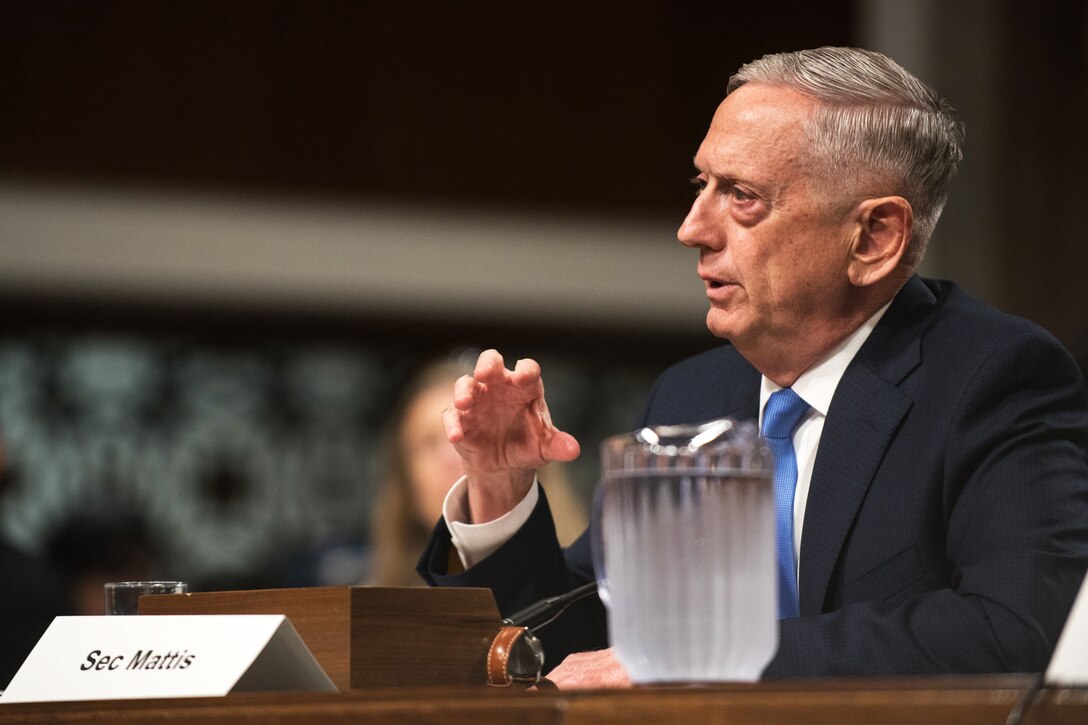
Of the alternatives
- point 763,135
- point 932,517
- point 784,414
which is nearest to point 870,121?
point 763,135

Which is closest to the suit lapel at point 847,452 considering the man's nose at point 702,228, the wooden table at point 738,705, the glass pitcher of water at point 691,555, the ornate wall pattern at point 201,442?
the man's nose at point 702,228

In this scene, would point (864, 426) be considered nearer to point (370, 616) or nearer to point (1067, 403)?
point (1067, 403)

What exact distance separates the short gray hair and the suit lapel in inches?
7.8

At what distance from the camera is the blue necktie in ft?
5.53

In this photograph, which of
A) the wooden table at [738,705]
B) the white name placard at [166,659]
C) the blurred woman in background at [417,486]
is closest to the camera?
the wooden table at [738,705]

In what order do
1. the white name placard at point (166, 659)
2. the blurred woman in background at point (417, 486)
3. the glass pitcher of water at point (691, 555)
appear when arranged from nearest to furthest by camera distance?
the glass pitcher of water at point (691, 555)
the white name placard at point (166, 659)
the blurred woman in background at point (417, 486)

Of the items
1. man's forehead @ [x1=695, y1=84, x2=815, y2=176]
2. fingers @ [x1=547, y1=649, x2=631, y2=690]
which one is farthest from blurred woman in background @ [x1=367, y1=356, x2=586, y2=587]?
fingers @ [x1=547, y1=649, x2=631, y2=690]

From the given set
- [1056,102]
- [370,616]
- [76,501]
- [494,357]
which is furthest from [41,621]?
[1056,102]

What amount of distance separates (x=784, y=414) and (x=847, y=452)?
176mm

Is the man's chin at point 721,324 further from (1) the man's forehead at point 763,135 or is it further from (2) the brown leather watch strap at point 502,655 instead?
(2) the brown leather watch strap at point 502,655

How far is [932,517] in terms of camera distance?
1575 mm

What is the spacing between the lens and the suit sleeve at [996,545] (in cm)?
131

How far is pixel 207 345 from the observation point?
6.04 meters

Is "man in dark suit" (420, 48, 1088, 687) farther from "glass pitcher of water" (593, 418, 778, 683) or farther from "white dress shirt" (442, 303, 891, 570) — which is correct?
"glass pitcher of water" (593, 418, 778, 683)
